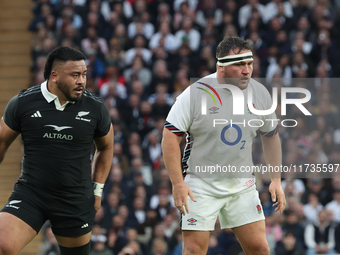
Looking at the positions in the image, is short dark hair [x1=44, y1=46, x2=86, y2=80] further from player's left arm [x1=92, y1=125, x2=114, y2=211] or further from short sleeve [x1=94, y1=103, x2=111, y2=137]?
player's left arm [x1=92, y1=125, x2=114, y2=211]

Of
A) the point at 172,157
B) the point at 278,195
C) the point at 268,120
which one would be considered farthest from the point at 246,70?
the point at 278,195

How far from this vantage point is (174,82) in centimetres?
1138

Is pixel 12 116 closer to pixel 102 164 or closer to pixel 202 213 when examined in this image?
pixel 102 164

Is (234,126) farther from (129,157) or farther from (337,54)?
(337,54)

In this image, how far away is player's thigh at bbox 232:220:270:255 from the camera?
16.6ft

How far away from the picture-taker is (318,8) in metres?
12.2

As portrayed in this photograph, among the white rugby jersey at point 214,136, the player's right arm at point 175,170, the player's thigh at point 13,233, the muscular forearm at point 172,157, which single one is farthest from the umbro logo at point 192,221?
the player's thigh at point 13,233

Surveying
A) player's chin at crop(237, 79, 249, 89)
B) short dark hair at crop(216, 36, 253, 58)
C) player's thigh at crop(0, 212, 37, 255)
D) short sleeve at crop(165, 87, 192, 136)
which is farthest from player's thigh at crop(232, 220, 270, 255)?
player's thigh at crop(0, 212, 37, 255)

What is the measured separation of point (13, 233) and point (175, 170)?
1568mm

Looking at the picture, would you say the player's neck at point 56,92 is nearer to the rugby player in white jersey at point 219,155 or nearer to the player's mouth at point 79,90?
the player's mouth at point 79,90

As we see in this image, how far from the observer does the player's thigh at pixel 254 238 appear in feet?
16.6

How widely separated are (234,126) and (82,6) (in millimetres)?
8396

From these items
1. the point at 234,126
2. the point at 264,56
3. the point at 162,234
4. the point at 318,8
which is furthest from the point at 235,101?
the point at 318,8

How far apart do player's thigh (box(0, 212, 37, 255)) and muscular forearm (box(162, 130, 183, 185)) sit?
4.58 feet
